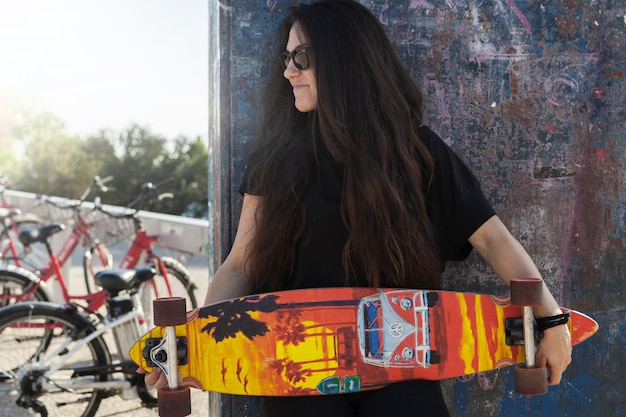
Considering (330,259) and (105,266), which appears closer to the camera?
(330,259)

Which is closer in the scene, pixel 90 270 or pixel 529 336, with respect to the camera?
pixel 529 336

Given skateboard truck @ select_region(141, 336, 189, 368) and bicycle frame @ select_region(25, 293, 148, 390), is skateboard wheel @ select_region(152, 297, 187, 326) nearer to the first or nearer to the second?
skateboard truck @ select_region(141, 336, 189, 368)

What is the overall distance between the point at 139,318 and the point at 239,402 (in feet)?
5.04

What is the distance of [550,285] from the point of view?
3.03 metres

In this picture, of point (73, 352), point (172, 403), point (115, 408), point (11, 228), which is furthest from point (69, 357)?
point (11, 228)

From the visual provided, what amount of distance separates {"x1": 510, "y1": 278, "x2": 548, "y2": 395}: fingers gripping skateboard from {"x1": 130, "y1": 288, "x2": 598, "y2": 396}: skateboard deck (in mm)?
93

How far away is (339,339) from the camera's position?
2.27 m

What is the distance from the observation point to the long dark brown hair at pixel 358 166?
88.7 inches

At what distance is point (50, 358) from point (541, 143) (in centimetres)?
266

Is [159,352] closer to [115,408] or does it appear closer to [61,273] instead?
[115,408]

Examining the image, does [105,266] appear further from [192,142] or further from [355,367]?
[192,142]

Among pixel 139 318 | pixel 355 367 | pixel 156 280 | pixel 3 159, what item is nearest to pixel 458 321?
pixel 355 367

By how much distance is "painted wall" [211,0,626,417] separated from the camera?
294 centimetres

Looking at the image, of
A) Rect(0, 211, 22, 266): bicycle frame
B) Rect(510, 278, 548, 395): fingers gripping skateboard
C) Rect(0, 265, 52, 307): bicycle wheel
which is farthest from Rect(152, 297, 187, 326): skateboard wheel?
Rect(0, 211, 22, 266): bicycle frame
